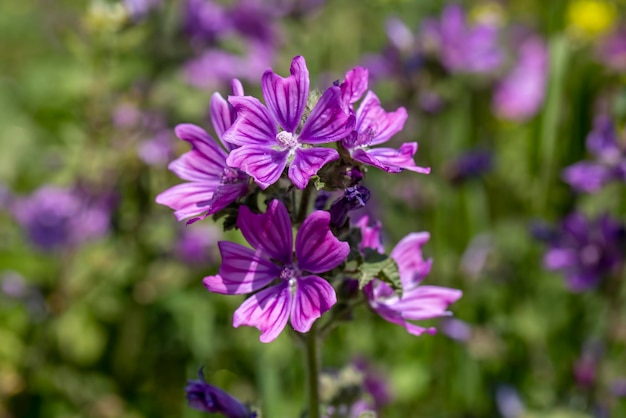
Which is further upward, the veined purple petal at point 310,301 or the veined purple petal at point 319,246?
the veined purple petal at point 319,246

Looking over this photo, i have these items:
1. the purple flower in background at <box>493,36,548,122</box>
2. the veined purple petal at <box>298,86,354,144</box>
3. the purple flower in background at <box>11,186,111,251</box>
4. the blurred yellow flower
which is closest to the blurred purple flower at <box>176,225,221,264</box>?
the purple flower in background at <box>11,186,111,251</box>

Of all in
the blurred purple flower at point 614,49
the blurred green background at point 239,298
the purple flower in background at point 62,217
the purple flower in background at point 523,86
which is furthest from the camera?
the purple flower in background at point 523,86

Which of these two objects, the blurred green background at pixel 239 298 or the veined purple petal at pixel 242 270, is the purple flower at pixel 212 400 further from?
the blurred green background at pixel 239 298

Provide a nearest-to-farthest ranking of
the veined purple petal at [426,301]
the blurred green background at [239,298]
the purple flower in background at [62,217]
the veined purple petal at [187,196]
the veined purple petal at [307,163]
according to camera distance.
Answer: the veined purple petal at [307,163] → the veined purple petal at [187,196] → the veined purple petal at [426,301] → the blurred green background at [239,298] → the purple flower in background at [62,217]

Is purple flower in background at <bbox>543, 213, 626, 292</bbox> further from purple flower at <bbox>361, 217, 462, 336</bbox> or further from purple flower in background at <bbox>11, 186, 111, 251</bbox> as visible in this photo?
purple flower in background at <bbox>11, 186, 111, 251</bbox>

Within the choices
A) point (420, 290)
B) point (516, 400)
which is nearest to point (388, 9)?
point (516, 400)

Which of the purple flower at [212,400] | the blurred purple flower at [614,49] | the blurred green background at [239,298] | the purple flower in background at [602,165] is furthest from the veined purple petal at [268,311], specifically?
the blurred purple flower at [614,49]

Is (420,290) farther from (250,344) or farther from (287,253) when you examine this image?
(250,344)
